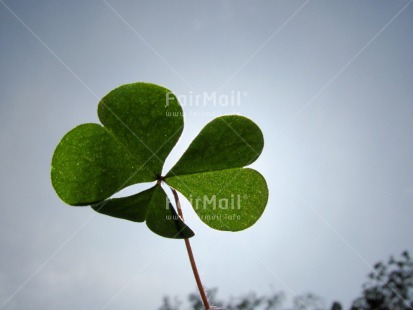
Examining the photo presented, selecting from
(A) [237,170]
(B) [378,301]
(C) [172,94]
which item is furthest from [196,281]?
(B) [378,301]

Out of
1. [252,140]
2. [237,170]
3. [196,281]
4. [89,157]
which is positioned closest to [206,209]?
[237,170]

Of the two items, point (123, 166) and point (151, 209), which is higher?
point (123, 166)

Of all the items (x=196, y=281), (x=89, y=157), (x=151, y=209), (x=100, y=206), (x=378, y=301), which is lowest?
(x=378, y=301)

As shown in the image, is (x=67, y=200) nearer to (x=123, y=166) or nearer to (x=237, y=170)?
(x=123, y=166)

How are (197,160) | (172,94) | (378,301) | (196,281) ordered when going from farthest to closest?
(378,301) < (197,160) < (172,94) < (196,281)

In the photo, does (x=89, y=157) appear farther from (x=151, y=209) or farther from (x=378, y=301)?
(x=378, y=301)

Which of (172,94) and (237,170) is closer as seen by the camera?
(172,94)

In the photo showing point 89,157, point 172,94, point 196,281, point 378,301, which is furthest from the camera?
point 378,301
